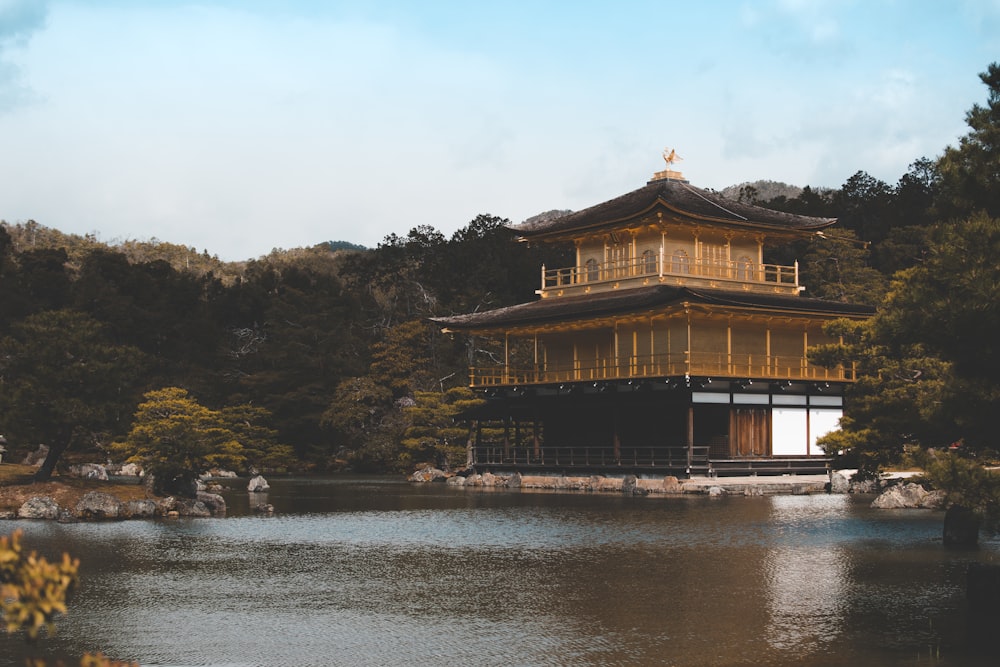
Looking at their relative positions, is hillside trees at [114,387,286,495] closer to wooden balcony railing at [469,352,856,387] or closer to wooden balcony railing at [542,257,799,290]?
wooden balcony railing at [469,352,856,387]

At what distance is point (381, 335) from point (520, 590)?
50.1 m

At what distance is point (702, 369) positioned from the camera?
38188 millimetres

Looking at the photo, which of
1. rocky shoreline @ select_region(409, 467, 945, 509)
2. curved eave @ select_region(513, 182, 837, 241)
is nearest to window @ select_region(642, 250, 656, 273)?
curved eave @ select_region(513, 182, 837, 241)

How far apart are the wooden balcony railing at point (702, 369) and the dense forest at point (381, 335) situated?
211 centimetres

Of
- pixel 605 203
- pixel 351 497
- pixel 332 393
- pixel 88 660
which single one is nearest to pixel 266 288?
pixel 332 393

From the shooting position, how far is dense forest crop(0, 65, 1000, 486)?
45.4 feet

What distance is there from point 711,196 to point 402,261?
28273 mm

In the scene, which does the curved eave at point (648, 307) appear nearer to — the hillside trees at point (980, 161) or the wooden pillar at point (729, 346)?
the wooden pillar at point (729, 346)

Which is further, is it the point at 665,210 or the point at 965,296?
the point at 665,210

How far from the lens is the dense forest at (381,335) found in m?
13.8

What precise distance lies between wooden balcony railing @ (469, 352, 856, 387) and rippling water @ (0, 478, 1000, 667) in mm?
11373

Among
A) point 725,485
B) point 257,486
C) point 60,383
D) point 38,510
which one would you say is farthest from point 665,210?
point 38,510

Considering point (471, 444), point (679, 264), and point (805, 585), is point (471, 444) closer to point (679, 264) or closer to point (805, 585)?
point (679, 264)

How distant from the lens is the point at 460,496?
36219 millimetres
